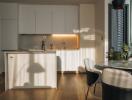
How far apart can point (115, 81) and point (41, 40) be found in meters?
6.25

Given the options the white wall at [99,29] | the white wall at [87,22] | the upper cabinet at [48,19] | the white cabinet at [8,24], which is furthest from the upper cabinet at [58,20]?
the white cabinet at [8,24]

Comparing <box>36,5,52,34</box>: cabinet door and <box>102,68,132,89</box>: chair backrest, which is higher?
<box>36,5,52,34</box>: cabinet door

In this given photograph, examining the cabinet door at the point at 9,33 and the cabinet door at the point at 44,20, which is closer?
the cabinet door at the point at 9,33

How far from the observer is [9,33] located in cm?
791

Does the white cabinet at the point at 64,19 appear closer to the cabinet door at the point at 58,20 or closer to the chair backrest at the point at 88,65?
the cabinet door at the point at 58,20

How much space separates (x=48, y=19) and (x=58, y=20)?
0.38 metres

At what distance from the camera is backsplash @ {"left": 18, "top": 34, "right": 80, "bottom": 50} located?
855cm

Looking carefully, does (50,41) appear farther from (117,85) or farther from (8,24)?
(117,85)

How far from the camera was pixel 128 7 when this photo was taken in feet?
21.8

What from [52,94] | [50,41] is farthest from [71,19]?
[52,94]

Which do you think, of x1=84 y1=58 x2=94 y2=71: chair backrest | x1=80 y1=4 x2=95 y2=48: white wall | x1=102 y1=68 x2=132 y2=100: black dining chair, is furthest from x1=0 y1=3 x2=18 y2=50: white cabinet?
x1=102 y1=68 x2=132 y2=100: black dining chair

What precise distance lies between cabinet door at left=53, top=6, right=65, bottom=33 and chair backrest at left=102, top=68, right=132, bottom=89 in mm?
5662

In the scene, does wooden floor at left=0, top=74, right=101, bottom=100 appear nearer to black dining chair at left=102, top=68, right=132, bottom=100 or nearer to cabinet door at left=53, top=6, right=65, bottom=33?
black dining chair at left=102, top=68, right=132, bottom=100

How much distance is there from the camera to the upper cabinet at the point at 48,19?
8.20 metres
